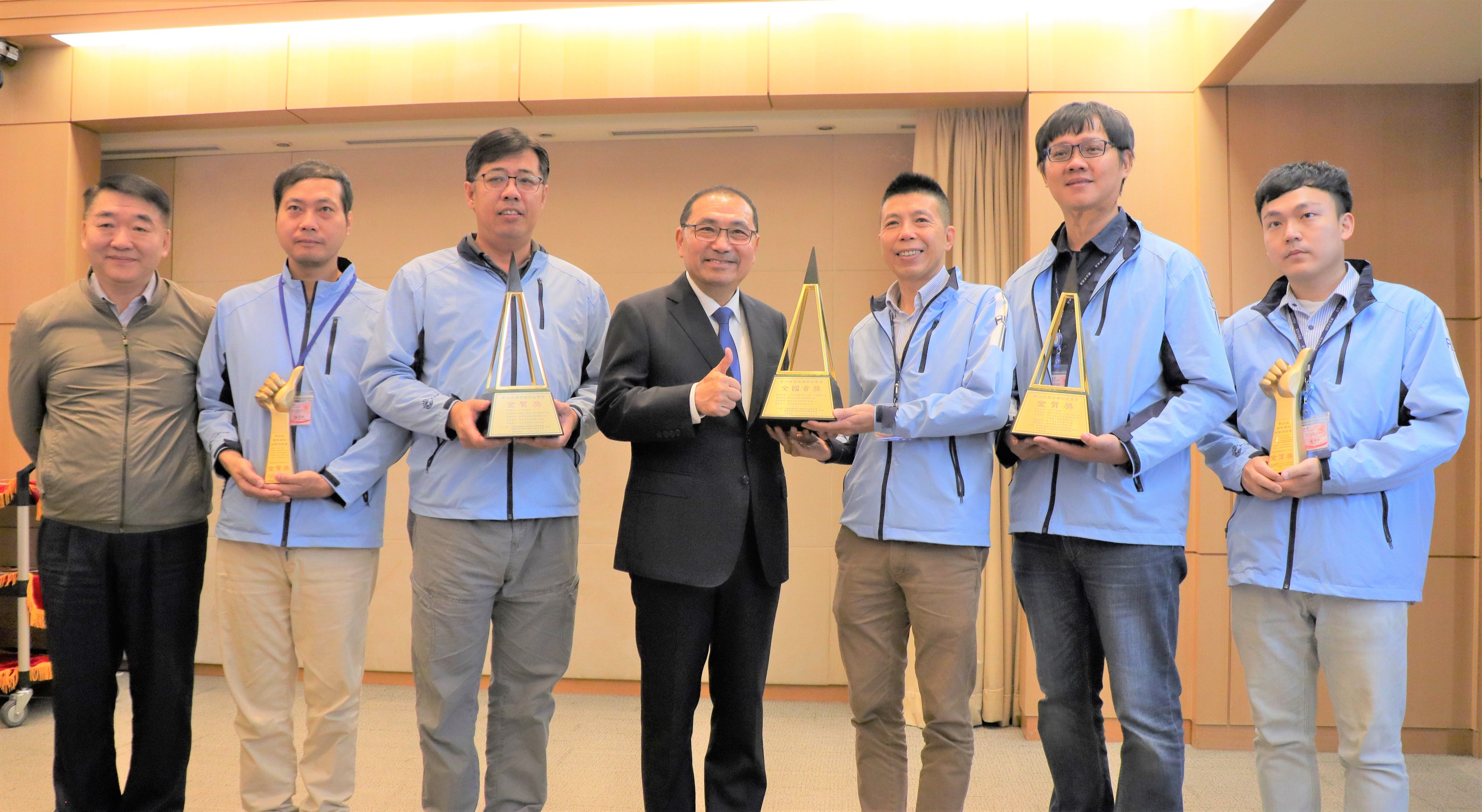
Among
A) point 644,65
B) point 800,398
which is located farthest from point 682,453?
point 644,65

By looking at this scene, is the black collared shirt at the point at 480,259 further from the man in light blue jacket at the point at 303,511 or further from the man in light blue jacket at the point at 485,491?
the man in light blue jacket at the point at 303,511

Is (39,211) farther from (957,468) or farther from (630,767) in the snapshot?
(957,468)

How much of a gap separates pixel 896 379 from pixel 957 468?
0.94 feet

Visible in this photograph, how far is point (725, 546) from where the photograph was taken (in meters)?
2.30

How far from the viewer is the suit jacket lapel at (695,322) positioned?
241 centimetres

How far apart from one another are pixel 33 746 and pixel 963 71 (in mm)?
4755

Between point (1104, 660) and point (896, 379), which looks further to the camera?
point (896, 379)

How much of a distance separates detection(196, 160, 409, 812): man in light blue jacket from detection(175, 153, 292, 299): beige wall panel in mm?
2860

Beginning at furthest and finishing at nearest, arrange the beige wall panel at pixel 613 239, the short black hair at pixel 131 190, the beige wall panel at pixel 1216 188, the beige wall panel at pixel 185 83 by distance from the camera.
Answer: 1. the beige wall panel at pixel 613 239
2. the beige wall panel at pixel 185 83
3. the beige wall panel at pixel 1216 188
4. the short black hair at pixel 131 190

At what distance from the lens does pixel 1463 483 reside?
158 inches

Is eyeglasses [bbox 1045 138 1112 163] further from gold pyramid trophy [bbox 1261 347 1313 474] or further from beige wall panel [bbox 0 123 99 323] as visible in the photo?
beige wall panel [bbox 0 123 99 323]

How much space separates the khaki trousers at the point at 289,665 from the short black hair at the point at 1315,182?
8.58 ft

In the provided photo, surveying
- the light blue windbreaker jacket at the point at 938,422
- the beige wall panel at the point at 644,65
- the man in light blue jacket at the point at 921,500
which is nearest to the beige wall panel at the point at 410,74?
the beige wall panel at the point at 644,65

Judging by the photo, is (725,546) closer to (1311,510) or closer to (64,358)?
(1311,510)
